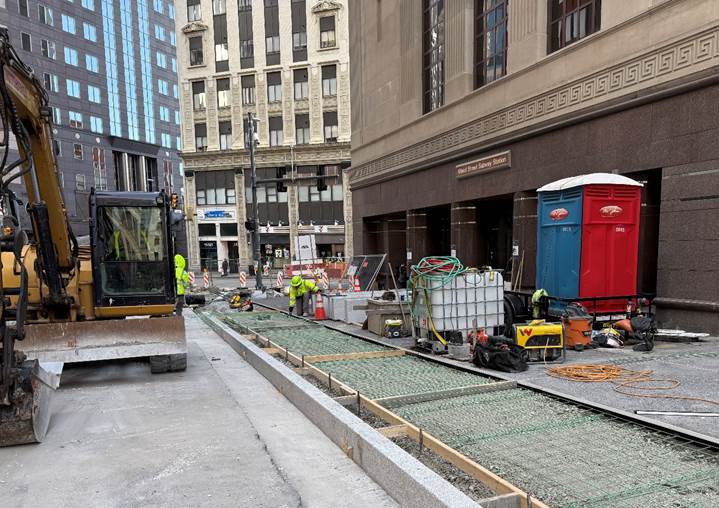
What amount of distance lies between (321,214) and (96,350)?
37.3 metres

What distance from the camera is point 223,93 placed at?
45844 millimetres

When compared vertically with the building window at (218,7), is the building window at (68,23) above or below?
above

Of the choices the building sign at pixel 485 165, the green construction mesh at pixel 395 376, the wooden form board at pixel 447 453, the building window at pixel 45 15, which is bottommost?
the green construction mesh at pixel 395 376

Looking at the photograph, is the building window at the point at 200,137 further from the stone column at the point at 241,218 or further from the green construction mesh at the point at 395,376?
the green construction mesh at the point at 395,376

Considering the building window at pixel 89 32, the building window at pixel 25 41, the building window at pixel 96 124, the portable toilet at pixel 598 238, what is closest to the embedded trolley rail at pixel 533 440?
the portable toilet at pixel 598 238

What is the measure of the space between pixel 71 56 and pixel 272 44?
26.2 metres

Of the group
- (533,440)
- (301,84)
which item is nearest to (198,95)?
(301,84)

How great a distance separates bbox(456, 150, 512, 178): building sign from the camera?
1478 centimetres

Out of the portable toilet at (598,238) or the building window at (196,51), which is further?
the building window at (196,51)

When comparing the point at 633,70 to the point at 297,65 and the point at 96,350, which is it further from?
the point at 297,65

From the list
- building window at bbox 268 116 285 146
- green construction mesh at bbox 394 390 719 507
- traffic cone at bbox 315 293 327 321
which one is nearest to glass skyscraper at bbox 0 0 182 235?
building window at bbox 268 116 285 146

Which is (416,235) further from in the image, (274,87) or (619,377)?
(274,87)

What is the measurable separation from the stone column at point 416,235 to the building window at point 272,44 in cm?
3014

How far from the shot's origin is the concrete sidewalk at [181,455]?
3.96 metres
